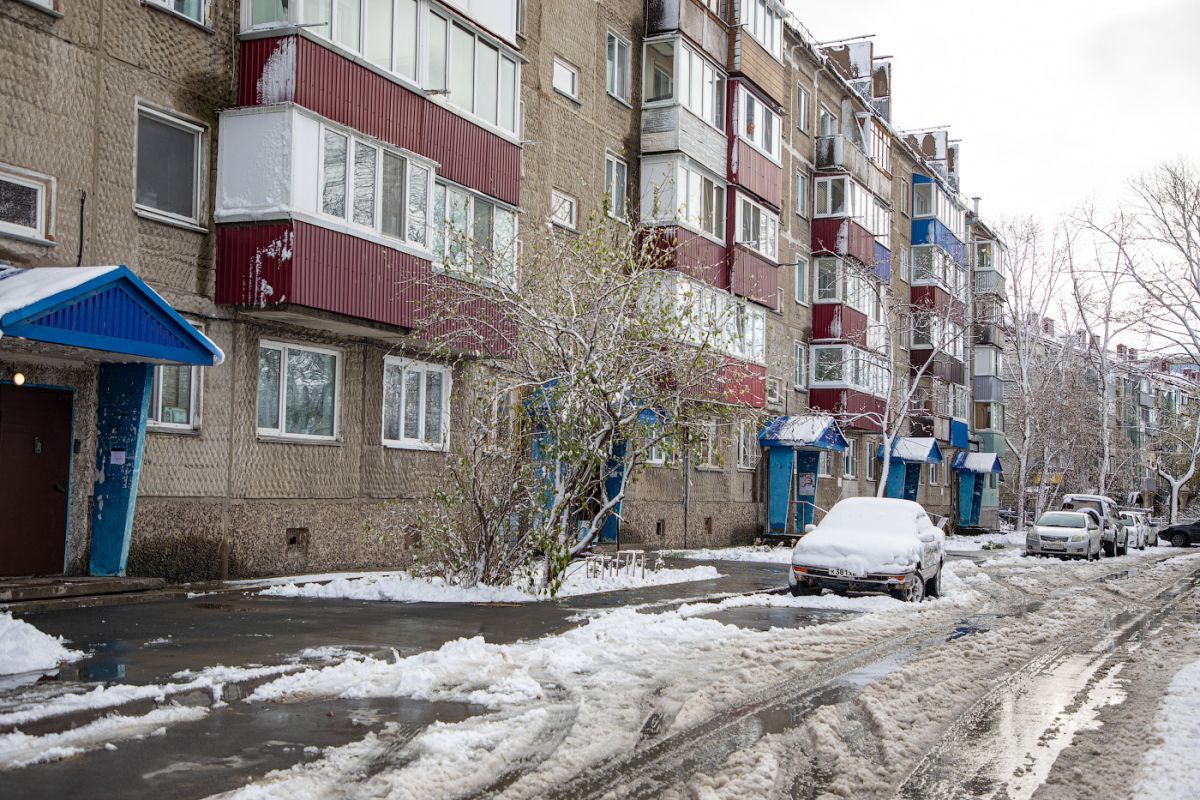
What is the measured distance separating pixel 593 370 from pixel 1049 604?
8166 millimetres

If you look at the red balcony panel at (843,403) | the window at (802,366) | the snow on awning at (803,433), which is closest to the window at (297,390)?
the snow on awning at (803,433)

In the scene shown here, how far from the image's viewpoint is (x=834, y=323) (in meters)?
39.0

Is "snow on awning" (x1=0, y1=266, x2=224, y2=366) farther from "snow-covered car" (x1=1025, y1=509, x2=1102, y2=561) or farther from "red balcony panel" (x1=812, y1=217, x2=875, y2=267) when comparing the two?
"red balcony panel" (x1=812, y1=217, x2=875, y2=267)

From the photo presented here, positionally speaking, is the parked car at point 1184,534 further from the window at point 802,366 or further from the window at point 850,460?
the window at point 802,366

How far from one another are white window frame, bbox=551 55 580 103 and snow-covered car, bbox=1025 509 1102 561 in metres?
18.3

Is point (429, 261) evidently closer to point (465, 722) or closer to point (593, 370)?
point (593, 370)

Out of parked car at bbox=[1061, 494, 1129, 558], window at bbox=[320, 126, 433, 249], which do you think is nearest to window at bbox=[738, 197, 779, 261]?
window at bbox=[320, 126, 433, 249]

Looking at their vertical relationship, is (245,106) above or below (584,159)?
below

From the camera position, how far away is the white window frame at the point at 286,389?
17500mm

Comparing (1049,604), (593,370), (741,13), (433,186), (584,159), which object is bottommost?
(1049,604)

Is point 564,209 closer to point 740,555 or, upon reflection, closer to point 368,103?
point 368,103

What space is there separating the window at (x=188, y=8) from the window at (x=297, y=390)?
468cm

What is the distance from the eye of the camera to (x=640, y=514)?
2781 centimetres

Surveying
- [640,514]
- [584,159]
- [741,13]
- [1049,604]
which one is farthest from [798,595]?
[741,13]
